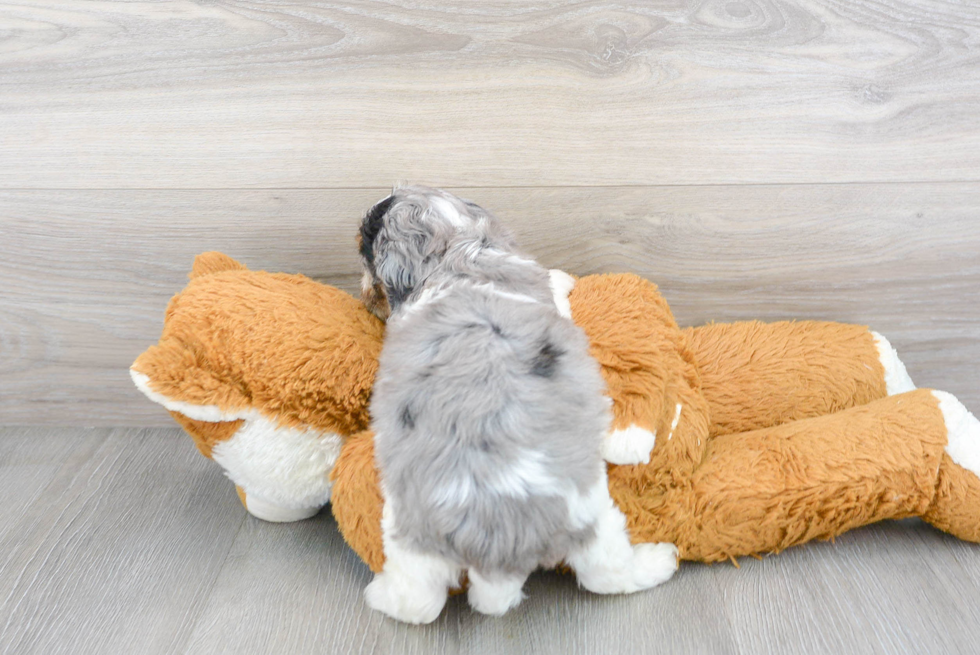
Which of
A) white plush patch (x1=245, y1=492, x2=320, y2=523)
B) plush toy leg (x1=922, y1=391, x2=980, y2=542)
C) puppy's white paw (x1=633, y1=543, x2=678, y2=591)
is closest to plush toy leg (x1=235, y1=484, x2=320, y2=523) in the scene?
white plush patch (x1=245, y1=492, x2=320, y2=523)

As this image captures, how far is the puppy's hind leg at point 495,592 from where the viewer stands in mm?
854

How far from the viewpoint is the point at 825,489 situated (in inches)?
37.8

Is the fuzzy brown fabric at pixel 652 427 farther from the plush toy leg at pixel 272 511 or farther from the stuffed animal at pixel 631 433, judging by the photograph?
the plush toy leg at pixel 272 511

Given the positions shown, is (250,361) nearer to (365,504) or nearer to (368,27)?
(365,504)

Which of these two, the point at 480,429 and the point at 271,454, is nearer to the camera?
the point at 480,429

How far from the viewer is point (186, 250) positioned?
1.24m

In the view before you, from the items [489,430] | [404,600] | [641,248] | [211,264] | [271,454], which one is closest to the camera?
[489,430]

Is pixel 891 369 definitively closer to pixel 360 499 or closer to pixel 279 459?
pixel 360 499

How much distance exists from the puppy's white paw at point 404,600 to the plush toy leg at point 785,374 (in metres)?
0.52

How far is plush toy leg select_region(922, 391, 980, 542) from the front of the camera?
→ 0.98 metres

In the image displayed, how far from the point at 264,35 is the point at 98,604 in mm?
901

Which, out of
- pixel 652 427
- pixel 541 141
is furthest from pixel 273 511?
pixel 541 141

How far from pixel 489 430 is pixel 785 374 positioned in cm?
58

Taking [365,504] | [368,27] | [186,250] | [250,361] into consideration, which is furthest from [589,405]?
[186,250]
